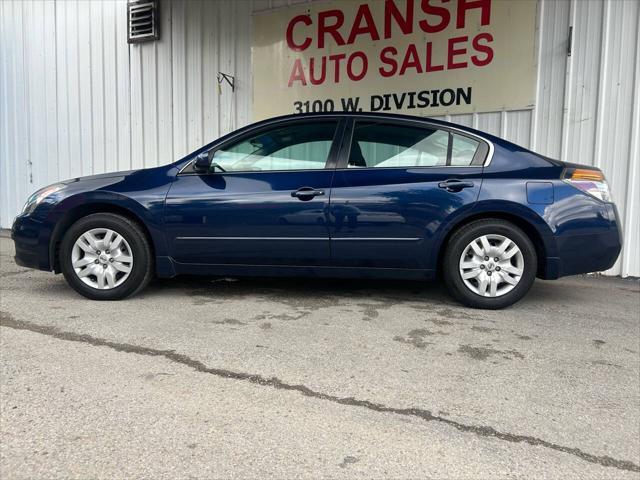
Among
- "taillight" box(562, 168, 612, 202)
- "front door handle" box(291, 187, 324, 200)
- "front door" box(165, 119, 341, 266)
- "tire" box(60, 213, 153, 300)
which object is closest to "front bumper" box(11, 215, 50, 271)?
"tire" box(60, 213, 153, 300)

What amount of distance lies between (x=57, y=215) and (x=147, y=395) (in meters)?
2.40

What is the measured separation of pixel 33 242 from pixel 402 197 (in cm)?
313

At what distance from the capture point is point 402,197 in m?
4.11

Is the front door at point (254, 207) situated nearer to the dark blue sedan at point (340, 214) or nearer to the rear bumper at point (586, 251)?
the dark blue sedan at point (340, 214)

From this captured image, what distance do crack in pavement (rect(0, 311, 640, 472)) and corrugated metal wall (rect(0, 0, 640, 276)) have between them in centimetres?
431

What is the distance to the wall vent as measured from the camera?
329 inches

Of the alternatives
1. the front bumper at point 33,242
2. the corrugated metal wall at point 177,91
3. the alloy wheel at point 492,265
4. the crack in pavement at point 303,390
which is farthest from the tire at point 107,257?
the corrugated metal wall at point 177,91

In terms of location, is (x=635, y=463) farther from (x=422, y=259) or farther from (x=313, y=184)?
(x=313, y=184)

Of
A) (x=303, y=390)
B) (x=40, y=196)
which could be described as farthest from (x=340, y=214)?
(x=40, y=196)

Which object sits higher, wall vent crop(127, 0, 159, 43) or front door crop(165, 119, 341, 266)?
wall vent crop(127, 0, 159, 43)

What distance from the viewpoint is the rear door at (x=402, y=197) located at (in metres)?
4.10

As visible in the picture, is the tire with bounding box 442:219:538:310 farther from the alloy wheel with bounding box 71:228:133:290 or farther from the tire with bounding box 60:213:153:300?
the alloy wheel with bounding box 71:228:133:290

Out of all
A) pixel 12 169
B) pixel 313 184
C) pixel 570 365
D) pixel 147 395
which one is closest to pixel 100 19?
pixel 12 169

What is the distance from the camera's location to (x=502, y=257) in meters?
4.12
